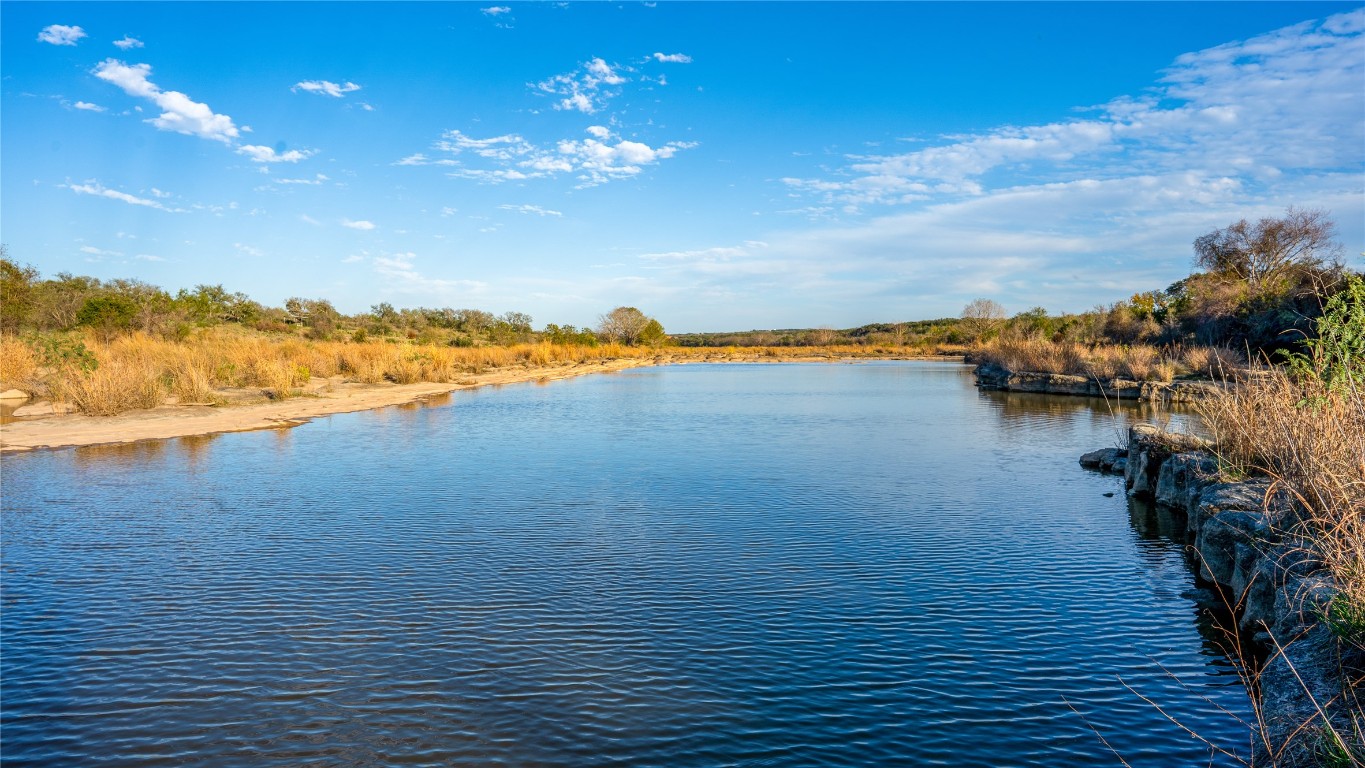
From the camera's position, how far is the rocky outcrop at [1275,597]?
3.98 meters

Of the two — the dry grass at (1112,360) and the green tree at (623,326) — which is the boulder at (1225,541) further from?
the green tree at (623,326)

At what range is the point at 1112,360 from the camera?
30078 mm

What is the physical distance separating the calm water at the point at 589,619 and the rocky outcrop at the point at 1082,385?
14.4 meters

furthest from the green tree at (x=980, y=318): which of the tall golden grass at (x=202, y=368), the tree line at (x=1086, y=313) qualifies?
the tall golden grass at (x=202, y=368)

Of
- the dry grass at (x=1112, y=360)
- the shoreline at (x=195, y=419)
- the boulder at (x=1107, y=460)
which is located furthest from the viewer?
the dry grass at (x=1112, y=360)

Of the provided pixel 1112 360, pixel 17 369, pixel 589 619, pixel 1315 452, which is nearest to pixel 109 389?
pixel 17 369

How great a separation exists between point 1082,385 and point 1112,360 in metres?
1.83

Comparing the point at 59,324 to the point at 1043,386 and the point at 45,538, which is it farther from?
the point at 1043,386

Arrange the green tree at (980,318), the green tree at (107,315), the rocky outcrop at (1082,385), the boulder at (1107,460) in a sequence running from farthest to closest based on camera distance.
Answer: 1. the green tree at (980,318)
2. the green tree at (107,315)
3. the rocky outcrop at (1082,385)
4. the boulder at (1107,460)

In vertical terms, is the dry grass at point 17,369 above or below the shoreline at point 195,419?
above

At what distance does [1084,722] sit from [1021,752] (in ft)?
2.14

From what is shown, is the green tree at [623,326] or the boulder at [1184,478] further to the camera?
the green tree at [623,326]

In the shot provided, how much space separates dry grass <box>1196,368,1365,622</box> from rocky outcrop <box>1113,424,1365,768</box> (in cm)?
19

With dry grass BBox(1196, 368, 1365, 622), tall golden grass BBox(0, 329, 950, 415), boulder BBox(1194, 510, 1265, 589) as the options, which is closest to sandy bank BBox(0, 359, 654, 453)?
tall golden grass BBox(0, 329, 950, 415)
